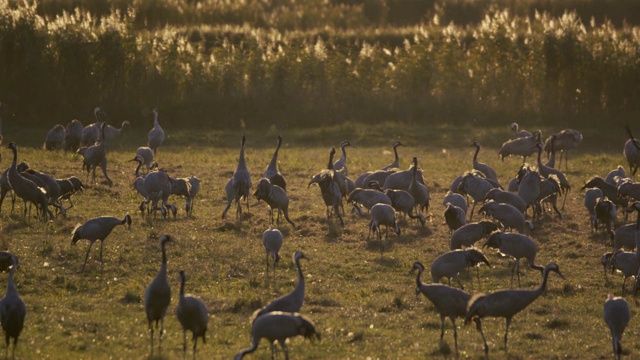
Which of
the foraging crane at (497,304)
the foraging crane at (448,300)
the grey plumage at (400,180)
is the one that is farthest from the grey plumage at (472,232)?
the grey plumage at (400,180)

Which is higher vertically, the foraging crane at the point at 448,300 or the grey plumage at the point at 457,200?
the foraging crane at the point at 448,300

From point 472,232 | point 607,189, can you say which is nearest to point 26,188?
point 472,232

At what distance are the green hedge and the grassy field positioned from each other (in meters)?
8.73

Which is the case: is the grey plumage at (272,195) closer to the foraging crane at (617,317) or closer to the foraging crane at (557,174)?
the foraging crane at (557,174)

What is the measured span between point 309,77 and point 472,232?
65.7 ft

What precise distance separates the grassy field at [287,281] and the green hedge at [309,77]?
873cm

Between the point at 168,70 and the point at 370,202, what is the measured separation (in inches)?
674

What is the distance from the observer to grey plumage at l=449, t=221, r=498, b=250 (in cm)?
1487

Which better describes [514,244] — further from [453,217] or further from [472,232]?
[453,217]

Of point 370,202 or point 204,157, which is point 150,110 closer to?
point 204,157

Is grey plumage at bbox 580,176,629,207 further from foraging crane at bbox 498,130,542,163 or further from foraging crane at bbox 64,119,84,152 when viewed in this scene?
foraging crane at bbox 64,119,84,152

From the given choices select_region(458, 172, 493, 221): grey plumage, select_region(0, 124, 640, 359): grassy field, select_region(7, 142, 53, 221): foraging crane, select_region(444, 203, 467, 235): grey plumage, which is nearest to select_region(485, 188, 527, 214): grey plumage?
select_region(0, 124, 640, 359): grassy field

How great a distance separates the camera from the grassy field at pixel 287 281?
11008 millimetres

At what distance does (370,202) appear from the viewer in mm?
18000
